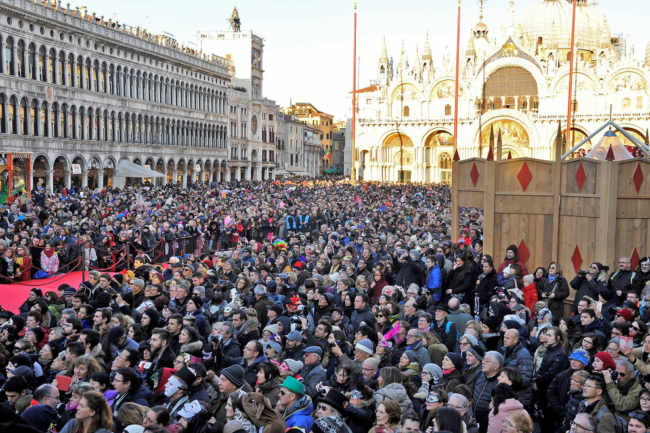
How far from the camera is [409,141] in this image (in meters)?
73.5

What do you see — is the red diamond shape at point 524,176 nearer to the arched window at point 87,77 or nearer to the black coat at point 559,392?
the black coat at point 559,392

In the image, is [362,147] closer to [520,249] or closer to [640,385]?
[520,249]

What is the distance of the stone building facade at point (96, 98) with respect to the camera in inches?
1574

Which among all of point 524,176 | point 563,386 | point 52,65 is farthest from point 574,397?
point 52,65

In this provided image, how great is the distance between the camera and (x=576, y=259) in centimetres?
1142

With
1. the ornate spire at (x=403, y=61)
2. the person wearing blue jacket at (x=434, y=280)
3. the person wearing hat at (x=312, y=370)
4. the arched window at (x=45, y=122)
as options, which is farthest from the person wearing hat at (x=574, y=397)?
the ornate spire at (x=403, y=61)

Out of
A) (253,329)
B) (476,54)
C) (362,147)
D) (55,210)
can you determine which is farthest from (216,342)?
(476,54)

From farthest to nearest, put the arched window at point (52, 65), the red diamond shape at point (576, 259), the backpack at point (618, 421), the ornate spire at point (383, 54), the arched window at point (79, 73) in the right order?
the ornate spire at point (383, 54) < the arched window at point (79, 73) < the arched window at point (52, 65) < the red diamond shape at point (576, 259) < the backpack at point (618, 421)

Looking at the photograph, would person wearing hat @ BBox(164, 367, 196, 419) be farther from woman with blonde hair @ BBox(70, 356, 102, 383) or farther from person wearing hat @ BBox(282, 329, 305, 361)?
person wearing hat @ BBox(282, 329, 305, 361)

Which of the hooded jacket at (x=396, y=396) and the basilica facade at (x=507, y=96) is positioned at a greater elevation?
the basilica facade at (x=507, y=96)

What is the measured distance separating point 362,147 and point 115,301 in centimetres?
6462

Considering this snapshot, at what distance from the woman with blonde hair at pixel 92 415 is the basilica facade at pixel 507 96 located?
2342 inches

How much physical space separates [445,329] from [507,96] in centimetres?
6605

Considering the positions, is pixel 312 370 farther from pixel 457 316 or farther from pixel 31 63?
pixel 31 63
